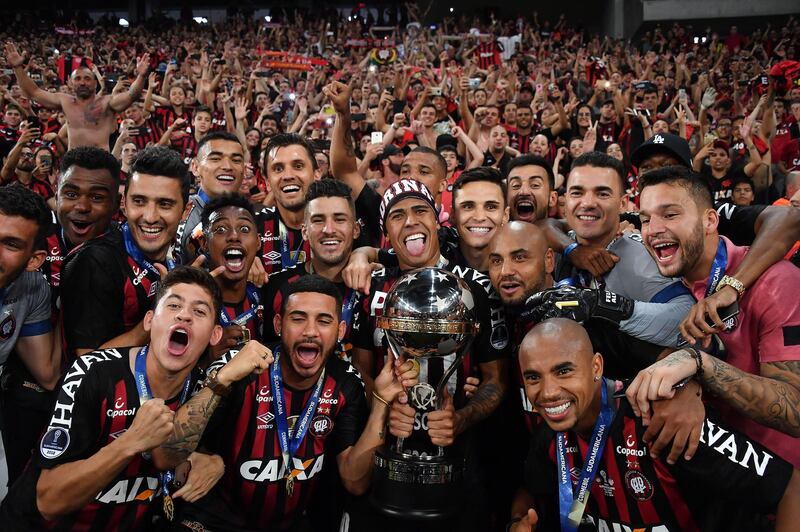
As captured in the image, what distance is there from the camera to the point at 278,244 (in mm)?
4445

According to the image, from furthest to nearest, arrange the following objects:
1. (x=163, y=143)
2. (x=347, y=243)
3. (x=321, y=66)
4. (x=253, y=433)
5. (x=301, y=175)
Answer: (x=321, y=66), (x=163, y=143), (x=301, y=175), (x=347, y=243), (x=253, y=433)

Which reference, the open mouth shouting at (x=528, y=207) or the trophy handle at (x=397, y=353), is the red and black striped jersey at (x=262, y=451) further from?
the open mouth shouting at (x=528, y=207)

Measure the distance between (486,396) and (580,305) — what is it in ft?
2.58

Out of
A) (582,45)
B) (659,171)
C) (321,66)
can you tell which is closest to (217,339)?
(659,171)

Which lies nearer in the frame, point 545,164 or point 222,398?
point 222,398

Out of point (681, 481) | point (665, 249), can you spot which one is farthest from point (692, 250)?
point (681, 481)

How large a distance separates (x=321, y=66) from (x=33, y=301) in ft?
43.8

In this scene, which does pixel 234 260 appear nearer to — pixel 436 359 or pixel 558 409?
pixel 436 359

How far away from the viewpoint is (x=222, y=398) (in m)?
2.92

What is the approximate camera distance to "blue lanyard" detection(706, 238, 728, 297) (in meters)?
2.80

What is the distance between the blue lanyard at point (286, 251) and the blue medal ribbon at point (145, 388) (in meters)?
1.45

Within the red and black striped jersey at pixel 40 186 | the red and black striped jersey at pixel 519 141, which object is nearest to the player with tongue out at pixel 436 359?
the red and black striped jersey at pixel 40 186

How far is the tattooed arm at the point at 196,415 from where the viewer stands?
273 cm

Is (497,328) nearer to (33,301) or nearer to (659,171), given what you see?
(659,171)
